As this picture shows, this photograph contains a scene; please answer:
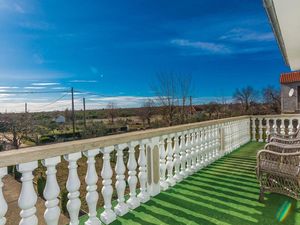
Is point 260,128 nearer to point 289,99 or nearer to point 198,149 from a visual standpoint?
point 198,149

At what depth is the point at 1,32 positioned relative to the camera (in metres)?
11.2

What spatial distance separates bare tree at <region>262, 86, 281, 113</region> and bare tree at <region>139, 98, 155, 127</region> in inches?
369

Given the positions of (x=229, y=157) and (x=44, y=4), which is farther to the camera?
(x=44, y=4)

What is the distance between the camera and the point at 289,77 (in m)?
14.8

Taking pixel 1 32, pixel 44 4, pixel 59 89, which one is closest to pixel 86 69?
pixel 59 89

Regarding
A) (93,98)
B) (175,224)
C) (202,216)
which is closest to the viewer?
(175,224)

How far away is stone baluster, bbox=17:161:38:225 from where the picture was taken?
1482 millimetres

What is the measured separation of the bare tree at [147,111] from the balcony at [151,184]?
1242 centimetres

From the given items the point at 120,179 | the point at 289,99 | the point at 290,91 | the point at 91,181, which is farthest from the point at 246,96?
the point at 91,181

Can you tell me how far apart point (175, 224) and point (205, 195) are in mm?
872

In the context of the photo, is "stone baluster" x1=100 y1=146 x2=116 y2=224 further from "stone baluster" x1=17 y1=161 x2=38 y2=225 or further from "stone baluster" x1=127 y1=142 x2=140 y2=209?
"stone baluster" x1=17 y1=161 x2=38 y2=225

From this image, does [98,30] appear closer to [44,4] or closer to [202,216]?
[44,4]

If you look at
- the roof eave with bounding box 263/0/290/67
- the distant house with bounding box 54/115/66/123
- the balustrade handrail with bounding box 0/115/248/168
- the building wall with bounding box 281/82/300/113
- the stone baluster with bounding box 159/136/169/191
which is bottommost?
the stone baluster with bounding box 159/136/169/191

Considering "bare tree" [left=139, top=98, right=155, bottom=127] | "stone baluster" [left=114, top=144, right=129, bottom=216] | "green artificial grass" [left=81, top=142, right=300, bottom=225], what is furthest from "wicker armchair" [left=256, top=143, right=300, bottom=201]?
"bare tree" [left=139, top=98, right=155, bottom=127]
